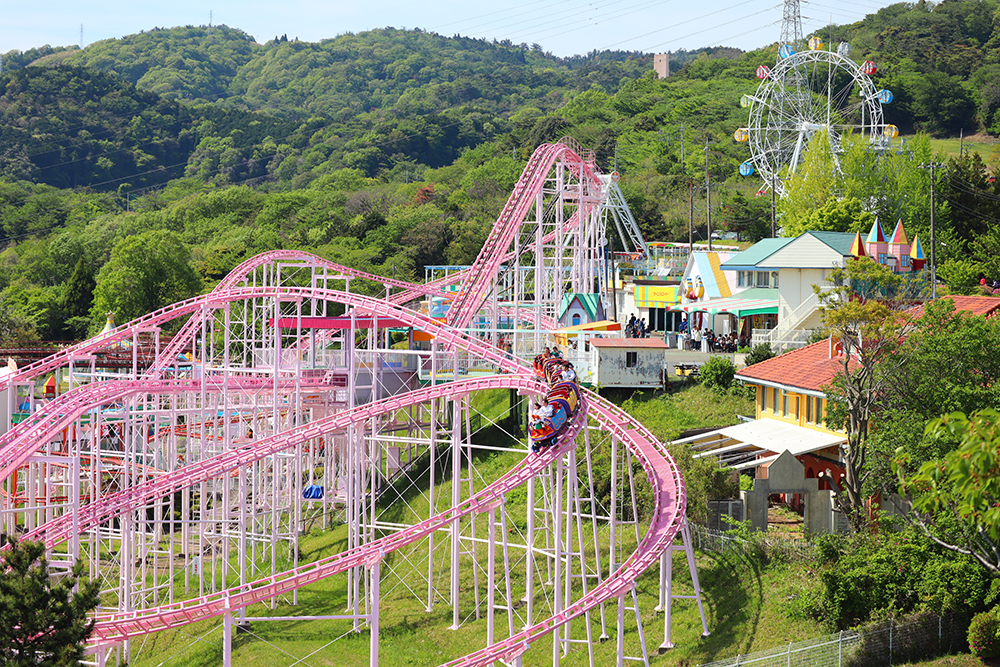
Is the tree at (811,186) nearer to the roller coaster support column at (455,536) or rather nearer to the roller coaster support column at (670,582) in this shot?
the roller coaster support column at (455,536)

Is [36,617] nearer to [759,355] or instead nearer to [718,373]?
[718,373]

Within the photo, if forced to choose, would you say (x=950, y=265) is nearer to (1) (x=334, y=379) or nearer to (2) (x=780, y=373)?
(2) (x=780, y=373)

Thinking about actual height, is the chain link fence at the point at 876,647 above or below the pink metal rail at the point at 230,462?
below

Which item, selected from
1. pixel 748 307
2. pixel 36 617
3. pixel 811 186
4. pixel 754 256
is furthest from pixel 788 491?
pixel 811 186

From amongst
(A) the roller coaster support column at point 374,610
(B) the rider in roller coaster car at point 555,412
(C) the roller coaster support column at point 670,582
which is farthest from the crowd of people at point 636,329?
(A) the roller coaster support column at point 374,610

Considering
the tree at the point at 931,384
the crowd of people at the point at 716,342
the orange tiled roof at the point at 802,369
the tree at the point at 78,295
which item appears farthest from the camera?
the tree at the point at 78,295

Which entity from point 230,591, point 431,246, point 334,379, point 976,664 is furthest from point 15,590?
point 431,246

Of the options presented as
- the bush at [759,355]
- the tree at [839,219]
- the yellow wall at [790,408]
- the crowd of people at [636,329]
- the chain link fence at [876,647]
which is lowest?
the chain link fence at [876,647]
